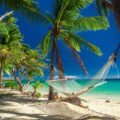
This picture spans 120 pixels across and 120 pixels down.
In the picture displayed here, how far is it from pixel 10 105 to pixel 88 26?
521 centimetres

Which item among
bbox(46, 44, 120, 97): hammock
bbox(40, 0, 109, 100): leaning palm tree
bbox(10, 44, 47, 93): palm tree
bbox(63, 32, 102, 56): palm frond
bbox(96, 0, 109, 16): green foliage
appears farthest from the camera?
bbox(10, 44, 47, 93): palm tree

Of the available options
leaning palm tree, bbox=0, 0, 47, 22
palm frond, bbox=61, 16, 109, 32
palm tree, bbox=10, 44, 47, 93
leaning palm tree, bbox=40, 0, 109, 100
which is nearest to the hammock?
leaning palm tree, bbox=40, 0, 109, 100

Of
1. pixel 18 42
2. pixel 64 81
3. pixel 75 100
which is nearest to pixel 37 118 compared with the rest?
pixel 64 81

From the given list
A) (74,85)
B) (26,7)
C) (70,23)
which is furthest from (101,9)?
(70,23)

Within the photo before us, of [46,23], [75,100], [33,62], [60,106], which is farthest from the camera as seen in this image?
[33,62]

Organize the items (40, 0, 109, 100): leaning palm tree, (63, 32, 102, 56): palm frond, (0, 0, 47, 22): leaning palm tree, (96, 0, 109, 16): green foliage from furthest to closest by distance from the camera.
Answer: (63, 32, 102, 56): palm frond, (40, 0, 109, 100): leaning palm tree, (0, 0, 47, 22): leaning palm tree, (96, 0, 109, 16): green foliage

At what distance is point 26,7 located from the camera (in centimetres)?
1185

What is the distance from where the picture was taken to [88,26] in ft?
45.6

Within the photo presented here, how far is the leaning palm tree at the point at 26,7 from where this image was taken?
10719 mm

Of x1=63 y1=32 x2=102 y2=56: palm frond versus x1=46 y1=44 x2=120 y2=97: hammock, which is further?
x1=63 y1=32 x2=102 y2=56: palm frond

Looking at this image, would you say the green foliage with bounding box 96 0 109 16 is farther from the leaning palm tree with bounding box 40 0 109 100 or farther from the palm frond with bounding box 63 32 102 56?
the palm frond with bounding box 63 32 102 56

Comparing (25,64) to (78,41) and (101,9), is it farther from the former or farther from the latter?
(101,9)

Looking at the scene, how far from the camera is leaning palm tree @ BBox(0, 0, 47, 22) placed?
10719mm

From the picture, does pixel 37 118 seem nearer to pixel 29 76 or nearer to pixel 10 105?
pixel 10 105
